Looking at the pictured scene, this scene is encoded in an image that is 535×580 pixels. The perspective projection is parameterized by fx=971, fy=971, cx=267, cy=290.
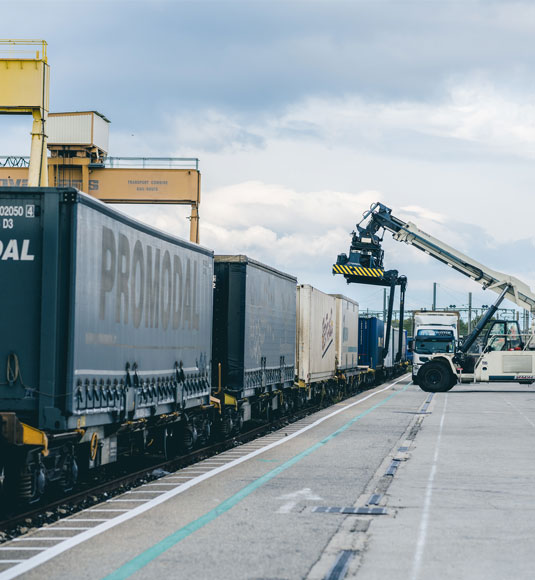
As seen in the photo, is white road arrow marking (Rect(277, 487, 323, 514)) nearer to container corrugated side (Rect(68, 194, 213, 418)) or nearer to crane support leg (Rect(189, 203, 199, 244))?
container corrugated side (Rect(68, 194, 213, 418))

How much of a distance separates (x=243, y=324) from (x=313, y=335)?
10.1 meters

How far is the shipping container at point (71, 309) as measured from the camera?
980 cm

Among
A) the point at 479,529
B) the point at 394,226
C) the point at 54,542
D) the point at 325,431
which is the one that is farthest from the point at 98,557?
the point at 394,226

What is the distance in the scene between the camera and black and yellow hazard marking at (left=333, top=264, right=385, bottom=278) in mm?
36969

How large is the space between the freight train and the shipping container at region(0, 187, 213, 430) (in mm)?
12

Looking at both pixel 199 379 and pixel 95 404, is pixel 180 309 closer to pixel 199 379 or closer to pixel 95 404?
pixel 199 379

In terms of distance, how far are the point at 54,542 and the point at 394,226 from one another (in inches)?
1232

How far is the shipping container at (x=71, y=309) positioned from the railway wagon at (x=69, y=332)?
0.01 meters

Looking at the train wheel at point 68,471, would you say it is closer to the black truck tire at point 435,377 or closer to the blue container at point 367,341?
the black truck tire at point 435,377

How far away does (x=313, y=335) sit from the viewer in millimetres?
27922

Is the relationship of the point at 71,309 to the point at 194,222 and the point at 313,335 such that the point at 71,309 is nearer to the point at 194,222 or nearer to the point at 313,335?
the point at 313,335

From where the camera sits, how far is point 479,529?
934 cm

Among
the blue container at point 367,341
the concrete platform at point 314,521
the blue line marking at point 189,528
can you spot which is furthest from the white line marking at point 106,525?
the blue container at point 367,341

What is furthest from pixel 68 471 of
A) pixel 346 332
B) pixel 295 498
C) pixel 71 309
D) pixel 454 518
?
pixel 346 332
